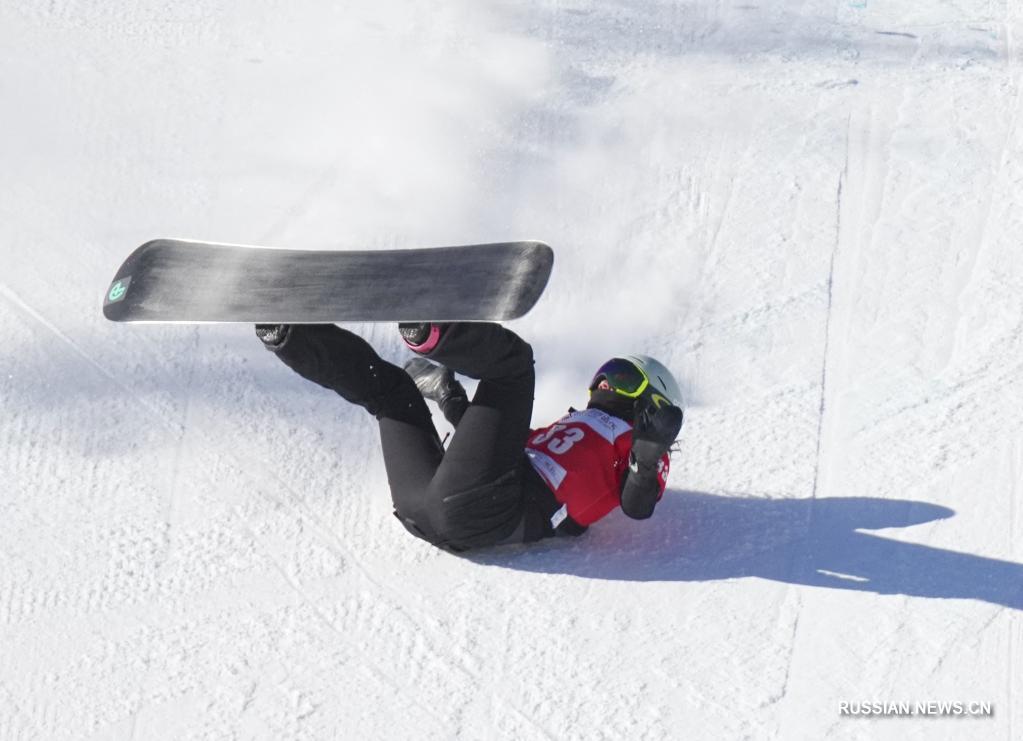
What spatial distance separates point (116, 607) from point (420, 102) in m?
3.21

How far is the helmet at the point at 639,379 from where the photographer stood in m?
4.24

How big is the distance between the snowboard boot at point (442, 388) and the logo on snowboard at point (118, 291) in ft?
2.99

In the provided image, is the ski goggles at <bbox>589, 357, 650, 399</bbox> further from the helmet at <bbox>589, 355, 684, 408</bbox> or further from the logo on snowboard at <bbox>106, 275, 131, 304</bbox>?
the logo on snowboard at <bbox>106, 275, 131, 304</bbox>

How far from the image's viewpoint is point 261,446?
450cm

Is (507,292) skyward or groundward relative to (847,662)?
skyward

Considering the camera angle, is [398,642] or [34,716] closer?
[34,716]

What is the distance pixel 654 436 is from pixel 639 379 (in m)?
0.38

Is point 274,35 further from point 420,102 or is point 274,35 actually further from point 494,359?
point 494,359

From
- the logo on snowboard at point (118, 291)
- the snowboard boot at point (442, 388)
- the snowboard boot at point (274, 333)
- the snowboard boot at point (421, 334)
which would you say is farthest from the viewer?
the snowboard boot at point (442, 388)

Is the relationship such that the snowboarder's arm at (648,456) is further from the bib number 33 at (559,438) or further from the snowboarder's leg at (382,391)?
the snowboarder's leg at (382,391)

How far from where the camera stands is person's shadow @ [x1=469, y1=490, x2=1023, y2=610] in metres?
3.96

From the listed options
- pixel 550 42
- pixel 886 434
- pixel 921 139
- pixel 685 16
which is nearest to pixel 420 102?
pixel 550 42

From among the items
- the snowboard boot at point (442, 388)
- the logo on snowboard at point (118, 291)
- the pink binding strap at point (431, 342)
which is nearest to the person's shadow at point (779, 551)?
the snowboard boot at point (442, 388)

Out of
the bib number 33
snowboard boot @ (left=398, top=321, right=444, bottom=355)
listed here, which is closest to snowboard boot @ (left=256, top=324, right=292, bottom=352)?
snowboard boot @ (left=398, top=321, right=444, bottom=355)
